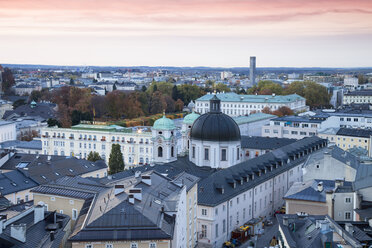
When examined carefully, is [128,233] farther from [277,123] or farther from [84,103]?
[84,103]

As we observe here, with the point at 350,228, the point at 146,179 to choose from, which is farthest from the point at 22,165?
the point at 350,228

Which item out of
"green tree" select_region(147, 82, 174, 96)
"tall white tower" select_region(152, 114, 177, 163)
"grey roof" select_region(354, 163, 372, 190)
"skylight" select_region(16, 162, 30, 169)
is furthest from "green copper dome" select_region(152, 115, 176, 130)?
"green tree" select_region(147, 82, 174, 96)

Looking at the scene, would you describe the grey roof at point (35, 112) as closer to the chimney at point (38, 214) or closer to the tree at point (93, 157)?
the tree at point (93, 157)

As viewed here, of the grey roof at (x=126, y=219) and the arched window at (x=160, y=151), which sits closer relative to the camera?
the grey roof at (x=126, y=219)

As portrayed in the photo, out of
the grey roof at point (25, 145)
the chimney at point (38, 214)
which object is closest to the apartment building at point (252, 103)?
the grey roof at point (25, 145)

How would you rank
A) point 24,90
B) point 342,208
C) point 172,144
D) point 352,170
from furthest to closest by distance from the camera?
1. point 24,90
2. point 172,144
3. point 352,170
4. point 342,208

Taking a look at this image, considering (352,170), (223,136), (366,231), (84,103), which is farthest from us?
(84,103)

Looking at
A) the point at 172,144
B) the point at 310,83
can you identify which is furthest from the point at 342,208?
the point at 310,83
